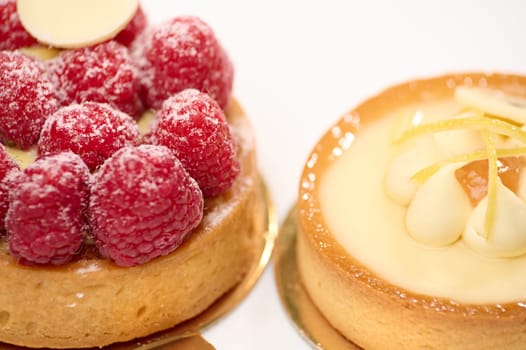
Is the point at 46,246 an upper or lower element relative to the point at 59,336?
upper

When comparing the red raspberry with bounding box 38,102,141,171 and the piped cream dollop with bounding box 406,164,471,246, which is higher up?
the piped cream dollop with bounding box 406,164,471,246

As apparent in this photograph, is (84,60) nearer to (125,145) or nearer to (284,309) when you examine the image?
(125,145)

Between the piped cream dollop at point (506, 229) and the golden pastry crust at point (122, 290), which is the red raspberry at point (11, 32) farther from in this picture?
the piped cream dollop at point (506, 229)

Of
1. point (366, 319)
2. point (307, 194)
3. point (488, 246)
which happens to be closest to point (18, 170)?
point (307, 194)

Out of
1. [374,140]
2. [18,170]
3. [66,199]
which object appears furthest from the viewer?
[374,140]

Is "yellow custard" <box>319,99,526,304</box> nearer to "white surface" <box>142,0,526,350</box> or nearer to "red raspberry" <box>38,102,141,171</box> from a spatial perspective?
"white surface" <box>142,0,526,350</box>

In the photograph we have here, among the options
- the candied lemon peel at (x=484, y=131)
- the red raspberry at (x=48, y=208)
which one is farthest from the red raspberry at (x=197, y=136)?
the candied lemon peel at (x=484, y=131)

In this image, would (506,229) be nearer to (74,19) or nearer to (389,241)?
(389,241)

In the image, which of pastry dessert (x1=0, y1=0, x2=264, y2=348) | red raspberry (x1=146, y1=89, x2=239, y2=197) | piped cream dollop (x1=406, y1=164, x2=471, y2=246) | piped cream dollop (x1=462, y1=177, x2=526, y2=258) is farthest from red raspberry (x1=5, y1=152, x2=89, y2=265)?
piped cream dollop (x1=462, y1=177, x2=526, y2=258)
